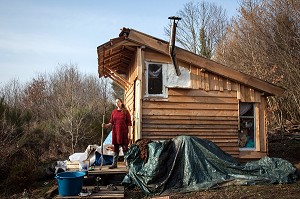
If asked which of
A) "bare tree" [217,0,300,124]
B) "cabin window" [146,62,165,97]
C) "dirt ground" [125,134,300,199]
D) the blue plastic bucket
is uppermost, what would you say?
"bare tree" [217,0,300,124]

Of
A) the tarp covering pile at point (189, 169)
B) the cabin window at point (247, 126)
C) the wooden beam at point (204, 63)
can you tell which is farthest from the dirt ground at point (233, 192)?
the wooden beam at point (204, 63)

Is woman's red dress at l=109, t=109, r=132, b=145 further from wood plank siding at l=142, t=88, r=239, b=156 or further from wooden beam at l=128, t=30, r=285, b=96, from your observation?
wooden beam at l=128, t=30, r=285, b=96

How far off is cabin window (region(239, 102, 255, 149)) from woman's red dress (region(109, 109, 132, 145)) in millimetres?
3925

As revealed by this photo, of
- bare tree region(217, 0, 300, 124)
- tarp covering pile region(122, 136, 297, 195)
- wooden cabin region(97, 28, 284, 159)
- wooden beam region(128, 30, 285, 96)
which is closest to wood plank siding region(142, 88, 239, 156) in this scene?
wooden cabin region(97, 28, 284, 159)

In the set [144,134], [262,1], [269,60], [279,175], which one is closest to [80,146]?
[144,134]

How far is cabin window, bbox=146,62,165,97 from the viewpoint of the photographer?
30.2ft

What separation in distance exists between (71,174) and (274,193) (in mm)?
4663

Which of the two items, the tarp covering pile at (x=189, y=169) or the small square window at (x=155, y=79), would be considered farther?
the small square window at (x=155, y=79)

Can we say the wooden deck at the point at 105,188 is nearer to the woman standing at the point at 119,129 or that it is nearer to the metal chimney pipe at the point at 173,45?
the woman standing at the point at 119,129

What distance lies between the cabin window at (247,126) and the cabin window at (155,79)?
2838 millimetres

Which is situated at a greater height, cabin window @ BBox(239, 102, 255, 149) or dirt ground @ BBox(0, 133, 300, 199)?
cabin window @ BBox(239, 102, 255, 149)

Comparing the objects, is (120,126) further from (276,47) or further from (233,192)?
(276,47)

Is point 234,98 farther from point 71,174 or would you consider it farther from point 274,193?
point 71,174

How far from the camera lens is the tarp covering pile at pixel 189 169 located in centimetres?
712
